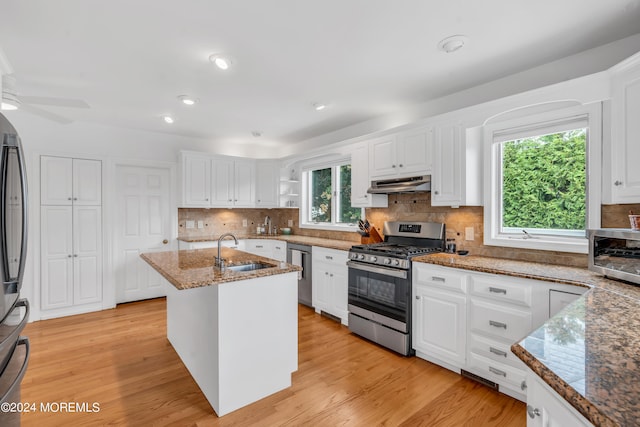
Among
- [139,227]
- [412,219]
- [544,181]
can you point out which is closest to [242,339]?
[412,219]

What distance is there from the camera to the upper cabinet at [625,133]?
6.05 ft

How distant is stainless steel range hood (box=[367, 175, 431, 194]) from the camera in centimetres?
313

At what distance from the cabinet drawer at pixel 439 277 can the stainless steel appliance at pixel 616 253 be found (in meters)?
0.82

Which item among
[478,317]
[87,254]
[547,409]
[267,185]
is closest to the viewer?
[547,409]

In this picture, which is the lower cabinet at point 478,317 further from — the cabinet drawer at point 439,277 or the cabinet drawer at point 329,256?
the cabinet drawer at point 329,256

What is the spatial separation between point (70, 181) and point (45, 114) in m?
0.95

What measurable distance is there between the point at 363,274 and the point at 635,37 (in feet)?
9.02

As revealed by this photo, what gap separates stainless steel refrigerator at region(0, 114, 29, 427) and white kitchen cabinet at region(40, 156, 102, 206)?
10.6 feet

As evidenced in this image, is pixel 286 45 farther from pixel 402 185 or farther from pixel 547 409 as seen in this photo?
pixel 547 409

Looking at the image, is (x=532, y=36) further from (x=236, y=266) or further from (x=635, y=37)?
(x=236, y=266)

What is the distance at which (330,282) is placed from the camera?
12.5 ft

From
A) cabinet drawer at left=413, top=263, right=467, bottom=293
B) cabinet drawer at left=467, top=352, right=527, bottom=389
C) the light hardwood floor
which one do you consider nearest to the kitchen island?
the light hardwood floor

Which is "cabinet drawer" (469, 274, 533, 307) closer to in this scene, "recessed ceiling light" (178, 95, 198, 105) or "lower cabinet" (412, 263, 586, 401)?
"lower cabinet" (412, 263, 586, 401)
